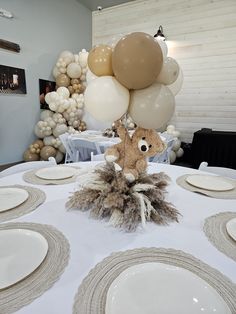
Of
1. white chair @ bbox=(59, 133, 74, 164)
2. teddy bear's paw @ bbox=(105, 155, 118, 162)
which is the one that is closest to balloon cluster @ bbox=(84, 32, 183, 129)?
teddy bear's paw @ bbox=(105, 155, 118, 162)

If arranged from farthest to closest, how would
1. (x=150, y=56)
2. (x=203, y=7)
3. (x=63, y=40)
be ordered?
(x=63, y=40) < (x=203, y=7) < (x=150, y=56)

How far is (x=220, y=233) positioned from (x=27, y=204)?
30.0 inches

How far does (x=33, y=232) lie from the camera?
2.32ft

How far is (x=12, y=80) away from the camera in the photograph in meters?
3.75

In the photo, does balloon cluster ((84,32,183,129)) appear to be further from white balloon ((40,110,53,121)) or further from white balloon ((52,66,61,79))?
white balloon ((52,66,61,79))

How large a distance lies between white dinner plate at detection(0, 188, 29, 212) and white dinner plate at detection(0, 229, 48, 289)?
8.7 inches

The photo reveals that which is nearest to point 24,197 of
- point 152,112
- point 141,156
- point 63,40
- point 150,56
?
point 141,156

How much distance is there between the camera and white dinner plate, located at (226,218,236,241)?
734 mm

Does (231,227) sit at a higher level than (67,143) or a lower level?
higher

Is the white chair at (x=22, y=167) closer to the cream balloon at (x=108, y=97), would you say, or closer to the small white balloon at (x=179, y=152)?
the cream balloon at (x=108, y=97)

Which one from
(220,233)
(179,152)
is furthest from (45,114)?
(220,233)

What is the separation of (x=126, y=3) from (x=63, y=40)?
1.63 meters

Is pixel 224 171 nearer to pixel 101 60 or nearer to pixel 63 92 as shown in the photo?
pixel 101 60

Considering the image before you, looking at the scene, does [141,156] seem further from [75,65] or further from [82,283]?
[75,65]
